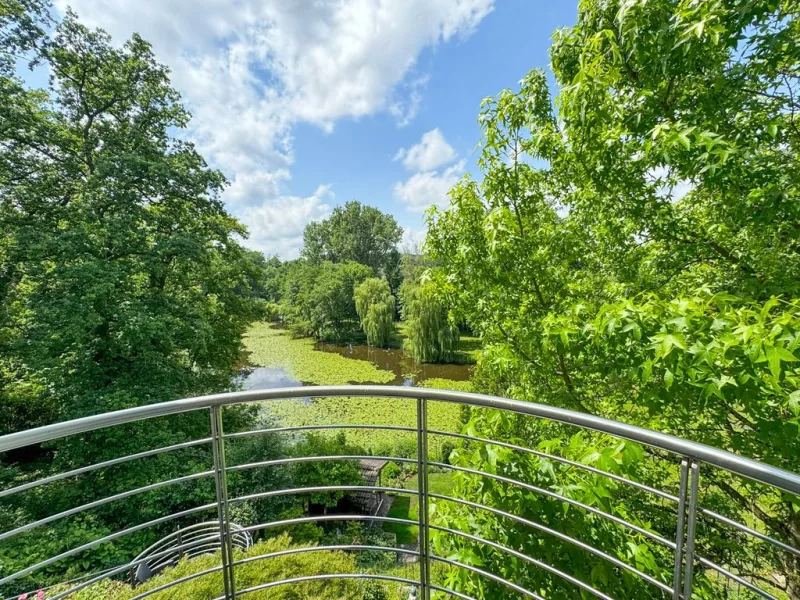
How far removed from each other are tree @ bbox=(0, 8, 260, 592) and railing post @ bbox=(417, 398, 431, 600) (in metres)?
7.10

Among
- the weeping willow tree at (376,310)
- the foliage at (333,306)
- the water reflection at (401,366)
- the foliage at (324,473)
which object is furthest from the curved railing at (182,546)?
the foliage at (333,306)

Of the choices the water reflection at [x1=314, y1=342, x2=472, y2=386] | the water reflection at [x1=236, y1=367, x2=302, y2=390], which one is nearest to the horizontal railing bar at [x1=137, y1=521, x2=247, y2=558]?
the water reflection at [x1=314, y1=342, x2=472, y2=386]

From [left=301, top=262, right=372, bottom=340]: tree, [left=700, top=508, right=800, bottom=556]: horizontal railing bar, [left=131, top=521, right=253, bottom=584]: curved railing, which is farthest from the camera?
[left=301, top=262, right=372, bottom=340]: tree

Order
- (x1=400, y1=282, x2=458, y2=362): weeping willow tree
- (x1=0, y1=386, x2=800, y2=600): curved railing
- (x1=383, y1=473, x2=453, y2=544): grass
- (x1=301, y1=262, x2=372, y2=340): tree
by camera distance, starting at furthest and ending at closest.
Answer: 1. (x1=301, y1=262, x2=372, y2=340): tree
2. (x1=400, y1=282, x2=458, y2=362): weeping willow tree
3. (x1=383, y1=473, x2=453, y2=544): grass
4. (x1=0, y1=386, x2=800, y2=600): curved railing

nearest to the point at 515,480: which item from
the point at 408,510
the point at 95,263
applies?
the point at 95,263

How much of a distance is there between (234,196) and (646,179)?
31.5 ft

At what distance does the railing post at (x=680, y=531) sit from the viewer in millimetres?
782

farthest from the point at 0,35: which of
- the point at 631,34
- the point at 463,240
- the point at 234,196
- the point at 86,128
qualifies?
the point at 631,34

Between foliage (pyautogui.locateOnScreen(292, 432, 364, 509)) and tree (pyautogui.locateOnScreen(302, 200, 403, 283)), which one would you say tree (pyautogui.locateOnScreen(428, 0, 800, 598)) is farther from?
tree (pyautogui.locateOnScreen(302, 200, 403, 283))

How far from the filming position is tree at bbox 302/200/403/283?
114 ft

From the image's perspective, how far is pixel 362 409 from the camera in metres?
11.2

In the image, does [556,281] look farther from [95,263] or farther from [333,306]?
[333,306]

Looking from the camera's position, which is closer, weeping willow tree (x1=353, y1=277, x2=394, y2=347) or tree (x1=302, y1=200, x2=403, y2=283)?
weeping willow tree (x1=353, y1=277, x2=394, y2=347)

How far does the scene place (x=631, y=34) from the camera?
5.52ft
